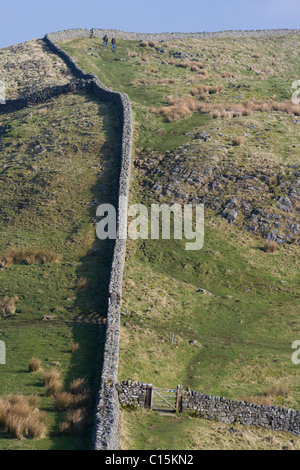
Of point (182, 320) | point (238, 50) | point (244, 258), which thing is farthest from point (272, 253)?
point (238, 50)

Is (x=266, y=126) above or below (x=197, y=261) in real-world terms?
above

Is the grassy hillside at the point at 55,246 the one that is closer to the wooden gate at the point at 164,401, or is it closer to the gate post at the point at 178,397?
the wooden gate at the point at 164,401

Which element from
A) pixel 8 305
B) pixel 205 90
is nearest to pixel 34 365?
pixel 8 305

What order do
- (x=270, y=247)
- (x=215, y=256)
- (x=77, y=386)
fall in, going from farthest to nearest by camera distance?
(x=270, y=247)
(x=215, y=256)
(x=77, y=386)

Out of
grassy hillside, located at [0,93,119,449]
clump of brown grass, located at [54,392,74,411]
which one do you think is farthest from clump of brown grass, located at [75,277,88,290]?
clump of brown grass, located at [54,392,74,411]

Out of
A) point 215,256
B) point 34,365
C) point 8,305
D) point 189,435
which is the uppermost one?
point 215,256

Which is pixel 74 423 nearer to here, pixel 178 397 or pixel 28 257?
pixel 178 397

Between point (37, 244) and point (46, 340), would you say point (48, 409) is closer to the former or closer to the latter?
point (46, 340)
